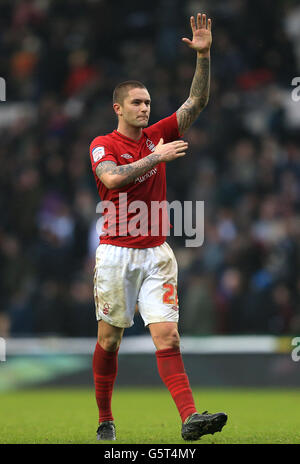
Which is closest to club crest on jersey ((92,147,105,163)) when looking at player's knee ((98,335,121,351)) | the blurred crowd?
player's knee ((98,335,121,351))

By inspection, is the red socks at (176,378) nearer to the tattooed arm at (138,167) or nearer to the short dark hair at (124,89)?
the tattooed arm at (138,167)

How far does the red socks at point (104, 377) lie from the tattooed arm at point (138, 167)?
120 cm

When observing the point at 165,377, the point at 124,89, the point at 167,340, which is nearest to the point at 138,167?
the point at 124,89

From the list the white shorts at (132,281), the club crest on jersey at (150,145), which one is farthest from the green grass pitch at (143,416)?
the club crest on jersey at (150,145)

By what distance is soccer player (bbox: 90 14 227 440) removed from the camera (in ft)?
20.3

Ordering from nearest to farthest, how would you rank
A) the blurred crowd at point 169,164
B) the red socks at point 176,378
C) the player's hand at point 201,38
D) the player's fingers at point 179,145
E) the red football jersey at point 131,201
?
the red socks at point 176,378 → the player's fingers at point 179,145 → the red football jersey at point 131,201 → the player's hand at point 201,38 → the blurred crowd at point 169,164

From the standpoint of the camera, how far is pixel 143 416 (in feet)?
27.3

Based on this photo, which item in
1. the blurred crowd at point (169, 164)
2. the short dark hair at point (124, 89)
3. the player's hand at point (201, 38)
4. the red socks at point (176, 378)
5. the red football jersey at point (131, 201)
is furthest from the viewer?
the blurred crowd at point (169, 164)

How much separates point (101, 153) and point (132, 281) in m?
0.88

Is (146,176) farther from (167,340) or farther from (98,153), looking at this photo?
(167,340)

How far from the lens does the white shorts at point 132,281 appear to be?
6.33m

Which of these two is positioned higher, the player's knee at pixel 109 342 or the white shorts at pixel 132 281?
the white shorts at pixel 132 281
